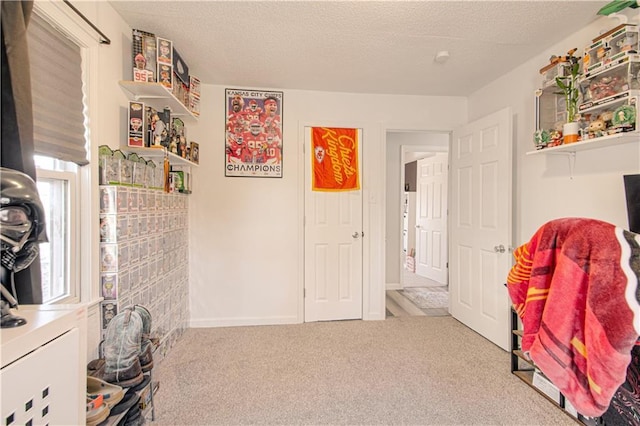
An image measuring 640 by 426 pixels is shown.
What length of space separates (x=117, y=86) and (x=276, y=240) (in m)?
1.85

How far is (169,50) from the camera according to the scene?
6.76 ft

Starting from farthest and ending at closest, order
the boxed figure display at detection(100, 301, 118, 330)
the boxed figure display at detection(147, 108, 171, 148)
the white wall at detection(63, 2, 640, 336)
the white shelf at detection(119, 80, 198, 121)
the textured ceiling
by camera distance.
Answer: the white wall at detection(63, 2, 640, 336)
the boxed figure display at detection(147, 108, 171, 148)
the white shelf at detection(119, 80, 198, 121)
the textured ceiling
the boxed figure display at detection(100, 301, 118, 330)

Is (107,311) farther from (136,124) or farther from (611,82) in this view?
(611,82)

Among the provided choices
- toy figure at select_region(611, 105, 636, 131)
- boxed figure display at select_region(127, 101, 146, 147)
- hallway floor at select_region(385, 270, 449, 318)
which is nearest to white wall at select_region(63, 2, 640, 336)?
hallway floor at select_region(385, 270, 449, 318)

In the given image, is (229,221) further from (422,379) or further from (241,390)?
(422,379)

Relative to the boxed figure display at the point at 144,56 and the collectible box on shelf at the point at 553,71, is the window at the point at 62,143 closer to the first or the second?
the boxed figure display at the point at 144,56

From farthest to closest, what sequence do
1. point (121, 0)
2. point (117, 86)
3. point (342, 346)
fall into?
1. point (342, 346)
2. point (117, 86)
3. point (121, 0)

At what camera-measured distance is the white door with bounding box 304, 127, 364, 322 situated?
3.20 meters

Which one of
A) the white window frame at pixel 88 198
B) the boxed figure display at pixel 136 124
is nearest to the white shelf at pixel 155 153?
the boxed figure display at pixel 136 124

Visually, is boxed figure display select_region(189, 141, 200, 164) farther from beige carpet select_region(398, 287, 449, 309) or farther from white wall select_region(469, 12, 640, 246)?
beige carpet select_region(398, 287, 449, 309)

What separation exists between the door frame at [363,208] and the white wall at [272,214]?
0.4 inches

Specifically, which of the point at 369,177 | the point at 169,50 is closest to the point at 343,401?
the point at 369,177

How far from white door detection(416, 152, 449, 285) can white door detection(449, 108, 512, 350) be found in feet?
5.67

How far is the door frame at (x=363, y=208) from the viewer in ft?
10.3
